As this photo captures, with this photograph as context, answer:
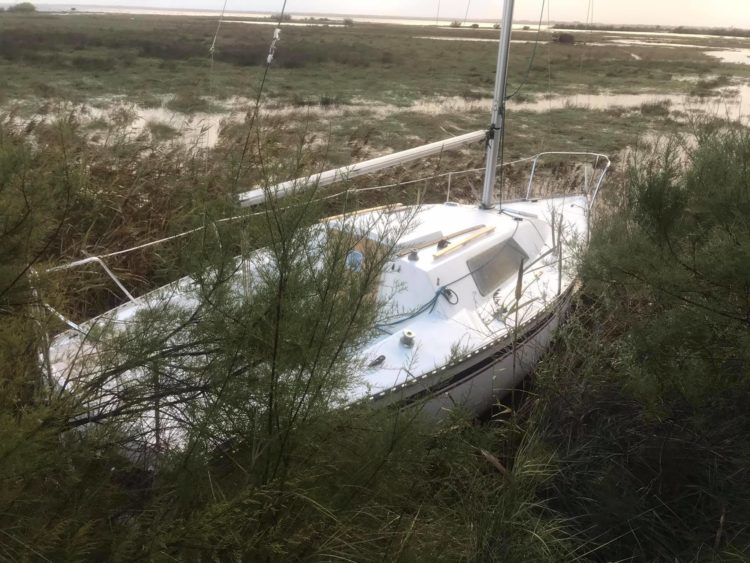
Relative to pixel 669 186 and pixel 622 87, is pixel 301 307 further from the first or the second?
pixel 622 87

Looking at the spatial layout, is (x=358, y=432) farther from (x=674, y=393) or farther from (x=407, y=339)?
(x=674, y=393)

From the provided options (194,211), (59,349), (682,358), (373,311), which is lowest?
(682,358)

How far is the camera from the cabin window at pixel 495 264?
455 centimetres

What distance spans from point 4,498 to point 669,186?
128 inches

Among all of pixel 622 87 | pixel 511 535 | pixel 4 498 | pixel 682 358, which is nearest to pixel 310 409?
pixel 4 498

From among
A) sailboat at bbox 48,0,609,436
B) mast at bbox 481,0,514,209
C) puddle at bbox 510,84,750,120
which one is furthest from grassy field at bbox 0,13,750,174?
sailboat at bbox 48,0,609,436

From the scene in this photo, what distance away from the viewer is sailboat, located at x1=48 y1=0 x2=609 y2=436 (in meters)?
3.07

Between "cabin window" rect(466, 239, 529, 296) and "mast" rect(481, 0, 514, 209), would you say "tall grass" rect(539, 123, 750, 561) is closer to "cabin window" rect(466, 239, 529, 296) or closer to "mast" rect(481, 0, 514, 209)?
"cabin window" rect(466, 239, 529, 296)

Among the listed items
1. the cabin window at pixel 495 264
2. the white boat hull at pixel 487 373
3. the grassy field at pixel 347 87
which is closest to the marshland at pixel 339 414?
the white boat hull at pixel 487 373

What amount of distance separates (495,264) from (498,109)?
5.55 ft

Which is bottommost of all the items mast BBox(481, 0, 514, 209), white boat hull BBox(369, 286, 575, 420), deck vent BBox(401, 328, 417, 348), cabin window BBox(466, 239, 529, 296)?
white boat hull BBox(369, 286, 575, 420)

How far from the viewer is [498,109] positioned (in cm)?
552

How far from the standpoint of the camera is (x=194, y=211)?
2346mm

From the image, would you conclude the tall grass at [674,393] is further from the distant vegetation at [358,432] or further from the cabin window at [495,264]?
the cabin window at [495,264]
